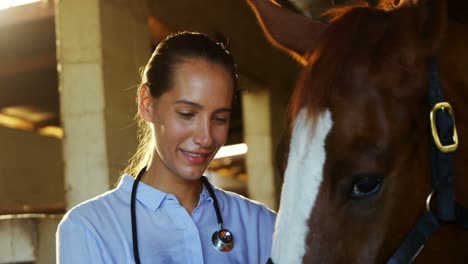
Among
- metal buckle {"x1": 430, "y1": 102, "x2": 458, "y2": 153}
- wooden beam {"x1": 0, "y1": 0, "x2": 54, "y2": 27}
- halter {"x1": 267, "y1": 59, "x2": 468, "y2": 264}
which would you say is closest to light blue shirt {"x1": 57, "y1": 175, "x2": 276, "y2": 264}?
halter {"x1": 267, "y1": 59, "x2": 468, "y2": 264}

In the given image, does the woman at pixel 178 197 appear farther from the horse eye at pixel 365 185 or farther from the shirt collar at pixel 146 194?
the horse eye at pixel 365 185

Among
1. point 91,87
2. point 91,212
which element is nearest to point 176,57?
point 91,212

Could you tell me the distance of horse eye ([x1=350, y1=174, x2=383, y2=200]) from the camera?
1.12 metres

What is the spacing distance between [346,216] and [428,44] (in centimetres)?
35

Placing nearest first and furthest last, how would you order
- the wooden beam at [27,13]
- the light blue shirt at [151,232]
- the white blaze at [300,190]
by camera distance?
1. the white blaze at [300,190]
2. the light blue shirt at [151,232]
3. the wooden beam at [27,13]

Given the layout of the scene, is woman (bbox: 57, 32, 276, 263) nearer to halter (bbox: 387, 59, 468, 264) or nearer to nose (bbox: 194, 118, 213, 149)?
nose (bbox: 194, 118, 213, 149)

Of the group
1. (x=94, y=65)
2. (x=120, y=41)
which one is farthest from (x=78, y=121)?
(x=120, y=41)

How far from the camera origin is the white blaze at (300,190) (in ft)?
3.65

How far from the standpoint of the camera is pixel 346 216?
1.14m

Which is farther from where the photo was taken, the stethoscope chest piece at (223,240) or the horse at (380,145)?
the stethoscope chest piece at (223,240)

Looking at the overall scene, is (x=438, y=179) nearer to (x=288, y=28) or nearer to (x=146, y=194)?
(x=288, y=28)

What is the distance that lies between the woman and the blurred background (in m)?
0.22

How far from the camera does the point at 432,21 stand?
1.15m

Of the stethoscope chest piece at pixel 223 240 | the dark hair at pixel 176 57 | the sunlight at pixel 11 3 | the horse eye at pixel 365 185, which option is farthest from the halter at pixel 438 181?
the sunlight at pixel 11 3
